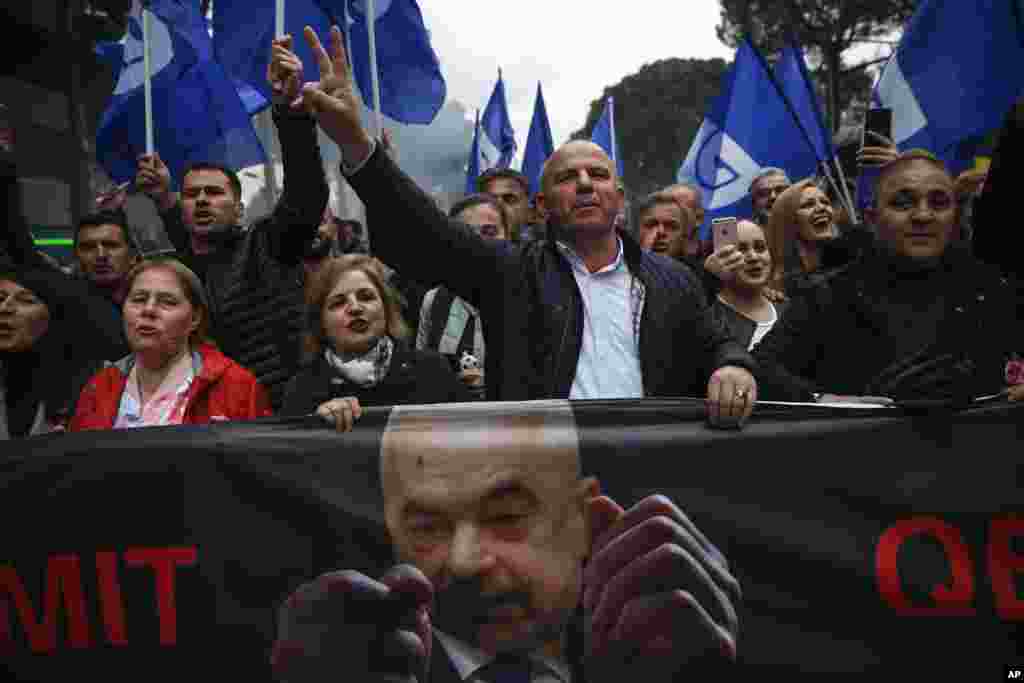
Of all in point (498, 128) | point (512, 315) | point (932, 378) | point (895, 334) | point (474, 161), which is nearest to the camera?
point (932, 378)

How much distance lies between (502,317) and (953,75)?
9.48 ft

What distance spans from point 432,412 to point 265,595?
2.15 ft

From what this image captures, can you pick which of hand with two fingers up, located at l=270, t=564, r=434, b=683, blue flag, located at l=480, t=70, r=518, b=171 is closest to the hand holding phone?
hand with two fingers up, located at l=270, t=564, r=434, b=683

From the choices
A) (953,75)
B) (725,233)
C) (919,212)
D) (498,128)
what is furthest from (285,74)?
(498,128)

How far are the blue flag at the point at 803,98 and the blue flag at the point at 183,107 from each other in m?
3.30

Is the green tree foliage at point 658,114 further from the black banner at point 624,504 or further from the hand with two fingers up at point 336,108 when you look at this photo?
the black banner at point 624,504

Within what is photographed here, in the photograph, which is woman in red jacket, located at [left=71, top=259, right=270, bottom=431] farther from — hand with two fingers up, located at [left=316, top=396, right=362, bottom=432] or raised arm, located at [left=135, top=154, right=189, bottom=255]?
raised arm, located at [left=135, top=154, right=189, bottom=255]

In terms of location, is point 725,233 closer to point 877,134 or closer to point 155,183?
point 877,134

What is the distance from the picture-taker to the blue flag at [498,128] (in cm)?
817

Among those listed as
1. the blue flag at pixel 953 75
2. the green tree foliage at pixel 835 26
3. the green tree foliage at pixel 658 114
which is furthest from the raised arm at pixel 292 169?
the green tree foliage at pixel 658 114

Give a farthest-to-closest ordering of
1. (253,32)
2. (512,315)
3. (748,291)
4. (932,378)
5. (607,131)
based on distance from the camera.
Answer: (607,131) → (253,32) → (748,291) → (512,315) → (932,378)

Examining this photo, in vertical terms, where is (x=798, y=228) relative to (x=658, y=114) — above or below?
below

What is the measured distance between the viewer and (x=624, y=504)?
2.66 meters

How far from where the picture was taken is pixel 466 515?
2639 millimetres
